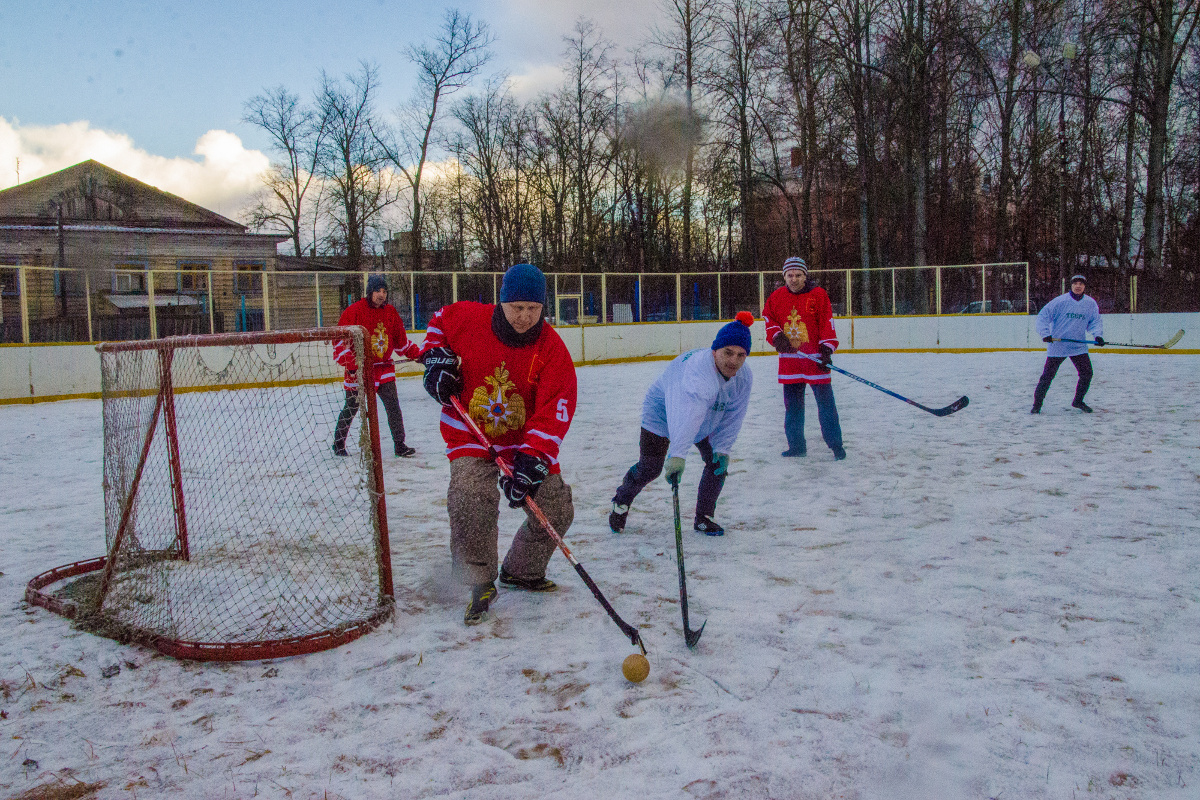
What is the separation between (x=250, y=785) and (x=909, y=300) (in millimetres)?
18732

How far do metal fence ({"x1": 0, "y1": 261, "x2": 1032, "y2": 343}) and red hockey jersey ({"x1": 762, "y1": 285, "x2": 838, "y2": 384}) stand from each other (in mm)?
4390

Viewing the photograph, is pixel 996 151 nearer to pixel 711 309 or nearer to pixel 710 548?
pixel 711 309

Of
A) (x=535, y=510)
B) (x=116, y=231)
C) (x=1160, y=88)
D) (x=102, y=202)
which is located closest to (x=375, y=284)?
(x=535, y=510)

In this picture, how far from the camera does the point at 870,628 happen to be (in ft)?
9.70

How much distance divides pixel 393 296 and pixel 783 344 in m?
10.2

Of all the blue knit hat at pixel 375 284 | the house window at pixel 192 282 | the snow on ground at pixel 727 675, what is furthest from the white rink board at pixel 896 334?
the snow on ground at pixel 727 675

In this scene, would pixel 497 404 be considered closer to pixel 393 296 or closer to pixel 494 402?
pixel 494 402

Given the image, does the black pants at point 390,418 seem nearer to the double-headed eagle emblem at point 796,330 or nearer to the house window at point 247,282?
the double-headed eagle emblem at point 796,330

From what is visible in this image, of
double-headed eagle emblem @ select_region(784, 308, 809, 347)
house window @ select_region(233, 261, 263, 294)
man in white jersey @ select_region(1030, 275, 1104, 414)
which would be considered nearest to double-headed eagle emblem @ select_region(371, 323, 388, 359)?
double-headed eagle emblem @ select_region(784, 308, 809, 347)

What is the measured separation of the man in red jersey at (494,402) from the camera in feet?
10.0

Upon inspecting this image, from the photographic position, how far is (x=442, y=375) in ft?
10.1

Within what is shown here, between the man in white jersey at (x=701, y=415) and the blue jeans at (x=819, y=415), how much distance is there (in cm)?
208

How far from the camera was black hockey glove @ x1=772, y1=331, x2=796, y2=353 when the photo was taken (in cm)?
575

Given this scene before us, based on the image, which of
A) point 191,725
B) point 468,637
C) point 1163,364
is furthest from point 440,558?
point 1163,364
